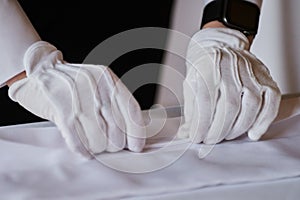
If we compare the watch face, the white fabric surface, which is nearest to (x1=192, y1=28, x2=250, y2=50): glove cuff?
the watch face

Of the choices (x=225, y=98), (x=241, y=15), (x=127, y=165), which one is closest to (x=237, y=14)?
(x=241, y=15)

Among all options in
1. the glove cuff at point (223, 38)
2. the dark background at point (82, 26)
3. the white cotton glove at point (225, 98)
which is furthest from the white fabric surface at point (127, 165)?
the dark background at point (82, 26)

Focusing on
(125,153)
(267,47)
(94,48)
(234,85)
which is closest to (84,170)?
(125,153)

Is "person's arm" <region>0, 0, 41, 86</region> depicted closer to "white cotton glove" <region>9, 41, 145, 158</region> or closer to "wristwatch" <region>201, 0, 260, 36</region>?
"white cotton glove" <region>9, 41, 145, 158</region>

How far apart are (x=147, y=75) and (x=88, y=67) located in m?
0.19

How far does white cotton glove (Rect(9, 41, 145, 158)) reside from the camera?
18.8 inches

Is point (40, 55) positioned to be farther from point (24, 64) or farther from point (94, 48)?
point (94, 48)

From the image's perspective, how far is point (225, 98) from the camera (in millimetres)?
520

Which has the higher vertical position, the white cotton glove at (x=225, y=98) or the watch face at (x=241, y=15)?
the watch face at (x=241, y=15)

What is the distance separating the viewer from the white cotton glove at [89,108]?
0.48 m

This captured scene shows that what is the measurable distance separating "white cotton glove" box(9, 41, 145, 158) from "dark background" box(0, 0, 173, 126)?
0.24 m

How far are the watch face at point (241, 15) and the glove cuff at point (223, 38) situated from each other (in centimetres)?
2

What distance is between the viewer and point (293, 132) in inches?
22.4

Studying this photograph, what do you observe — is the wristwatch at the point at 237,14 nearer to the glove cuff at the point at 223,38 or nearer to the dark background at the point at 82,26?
the glove cuff at the point at 223,38
